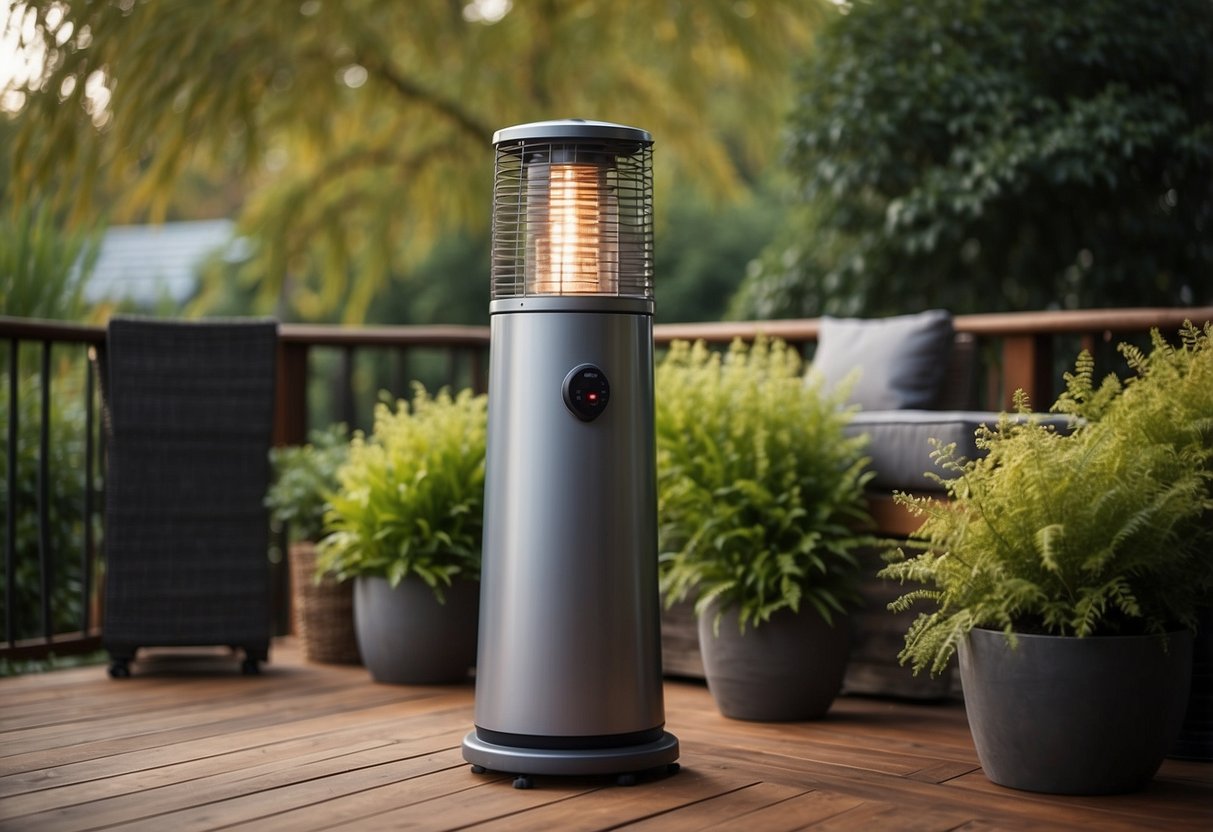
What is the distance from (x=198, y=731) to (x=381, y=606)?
697mm

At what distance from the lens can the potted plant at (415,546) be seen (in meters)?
3.47

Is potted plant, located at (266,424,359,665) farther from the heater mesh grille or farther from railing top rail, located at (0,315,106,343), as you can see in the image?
the heater mesh grille

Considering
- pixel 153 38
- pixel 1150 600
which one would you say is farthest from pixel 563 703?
pixel 153 38

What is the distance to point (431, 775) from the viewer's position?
2490mm

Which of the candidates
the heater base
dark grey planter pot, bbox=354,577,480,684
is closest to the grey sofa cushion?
the heater base

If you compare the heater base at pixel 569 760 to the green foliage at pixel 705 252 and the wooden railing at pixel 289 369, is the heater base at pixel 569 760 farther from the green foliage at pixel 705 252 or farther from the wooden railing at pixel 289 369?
the green foliage at pixel 705 252

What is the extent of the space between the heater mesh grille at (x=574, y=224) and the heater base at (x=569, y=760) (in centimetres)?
84

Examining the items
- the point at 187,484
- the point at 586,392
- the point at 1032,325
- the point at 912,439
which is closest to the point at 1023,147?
the point at 1032,325

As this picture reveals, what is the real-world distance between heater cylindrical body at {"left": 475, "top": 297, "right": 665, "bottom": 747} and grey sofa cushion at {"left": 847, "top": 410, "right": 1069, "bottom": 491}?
86cm

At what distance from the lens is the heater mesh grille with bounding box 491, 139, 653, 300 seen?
2471 millimetres

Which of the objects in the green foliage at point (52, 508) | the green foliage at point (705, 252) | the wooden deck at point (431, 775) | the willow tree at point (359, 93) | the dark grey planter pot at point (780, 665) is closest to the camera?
the wooden deck at point (431, 775)

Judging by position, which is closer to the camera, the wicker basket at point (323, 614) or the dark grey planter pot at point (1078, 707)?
the dark grey planter pot at point (1078, 707)

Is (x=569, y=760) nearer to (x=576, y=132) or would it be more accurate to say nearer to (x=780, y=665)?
(x=780, y=665)

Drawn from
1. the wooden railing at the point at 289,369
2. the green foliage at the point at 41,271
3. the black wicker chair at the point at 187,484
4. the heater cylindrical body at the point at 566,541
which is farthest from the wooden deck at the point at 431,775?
the green foliage at the point at 41,271
